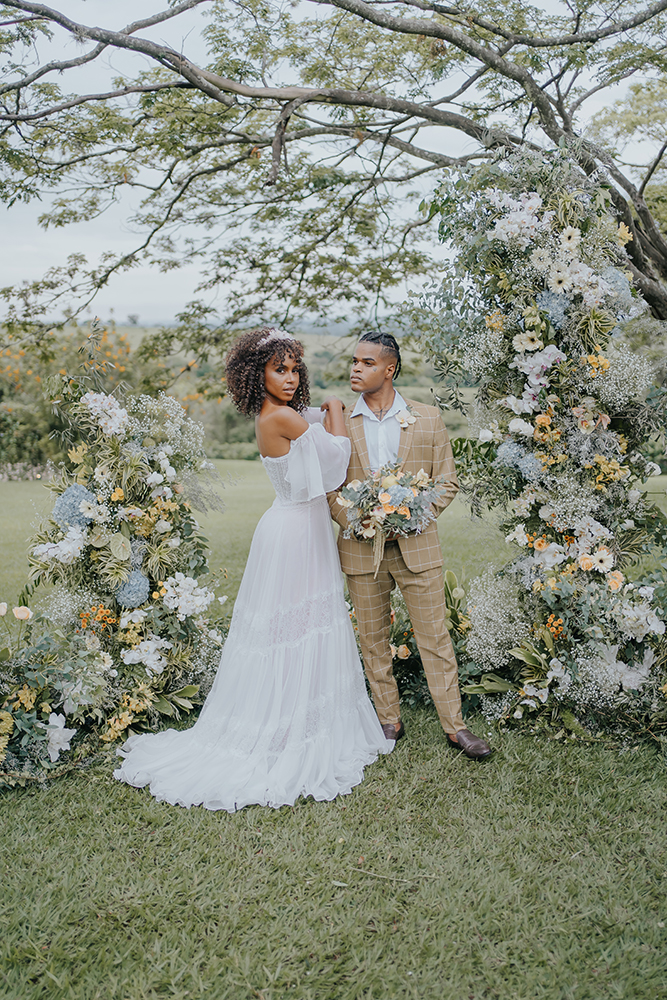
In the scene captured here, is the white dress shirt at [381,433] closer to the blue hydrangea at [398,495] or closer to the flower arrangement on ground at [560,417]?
the blue hydrangea at [398,495]

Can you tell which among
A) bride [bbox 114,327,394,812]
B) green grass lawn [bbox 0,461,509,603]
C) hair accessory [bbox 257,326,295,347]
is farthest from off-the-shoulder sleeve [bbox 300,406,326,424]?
green grass lawn [bbox 0,461,509,603]

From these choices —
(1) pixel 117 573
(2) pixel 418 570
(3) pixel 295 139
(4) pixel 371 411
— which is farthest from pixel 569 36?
(1) pixel 117 573

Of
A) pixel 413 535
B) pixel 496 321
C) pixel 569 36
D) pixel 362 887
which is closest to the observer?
pixel 362 887

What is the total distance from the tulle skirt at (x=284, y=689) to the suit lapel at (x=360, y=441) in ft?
0.90

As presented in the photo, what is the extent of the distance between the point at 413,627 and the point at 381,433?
0.97 m

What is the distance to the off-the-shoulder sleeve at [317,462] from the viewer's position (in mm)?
3139

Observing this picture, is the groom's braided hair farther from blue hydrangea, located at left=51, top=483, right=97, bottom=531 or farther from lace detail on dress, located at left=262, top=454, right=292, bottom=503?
blue hydrangea, located at left=51, top=483, right=97, bottom=531

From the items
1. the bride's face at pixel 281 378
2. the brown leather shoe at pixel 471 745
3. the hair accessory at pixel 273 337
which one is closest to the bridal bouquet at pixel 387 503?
the bride's face at pixel 281 378

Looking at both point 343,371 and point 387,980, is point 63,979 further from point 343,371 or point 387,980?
point 343,371

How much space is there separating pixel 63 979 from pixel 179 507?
2.34 metres

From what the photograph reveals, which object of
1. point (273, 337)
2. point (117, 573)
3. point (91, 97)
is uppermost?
point (91, 97)

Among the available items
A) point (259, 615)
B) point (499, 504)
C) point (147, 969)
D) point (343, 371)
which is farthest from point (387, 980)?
point (343, 371)

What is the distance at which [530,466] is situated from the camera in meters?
3.53

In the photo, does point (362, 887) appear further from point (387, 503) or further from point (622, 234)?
point (622, 234)
